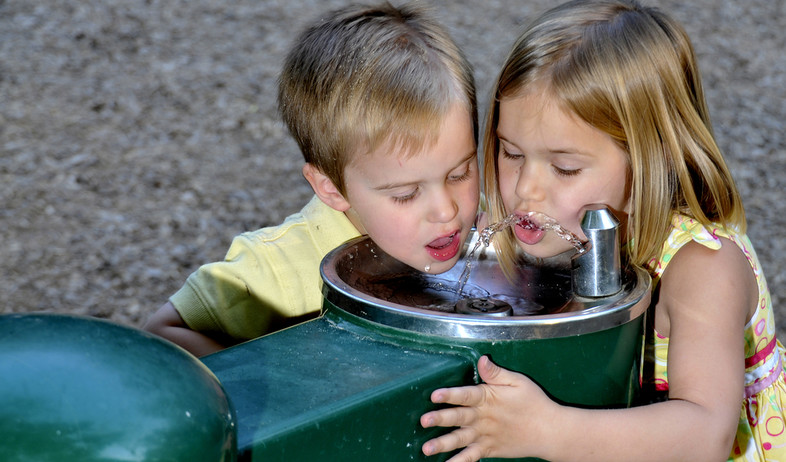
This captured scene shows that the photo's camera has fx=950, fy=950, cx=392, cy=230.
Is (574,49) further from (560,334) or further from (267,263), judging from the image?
(267,263)

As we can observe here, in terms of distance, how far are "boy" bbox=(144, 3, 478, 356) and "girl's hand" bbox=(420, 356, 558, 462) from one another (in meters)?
0.47

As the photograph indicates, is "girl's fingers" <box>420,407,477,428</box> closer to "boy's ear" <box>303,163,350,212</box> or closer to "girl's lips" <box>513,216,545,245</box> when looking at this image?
"girl's lips" <box>513,216,545,245</box>

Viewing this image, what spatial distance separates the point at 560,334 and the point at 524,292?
51 cm

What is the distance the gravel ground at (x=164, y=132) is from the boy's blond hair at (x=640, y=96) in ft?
6.92

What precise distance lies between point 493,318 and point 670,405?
0.37 meters

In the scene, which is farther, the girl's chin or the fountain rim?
the girl's chin

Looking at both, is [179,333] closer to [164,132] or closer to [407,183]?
[407,183]

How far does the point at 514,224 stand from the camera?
5.98 ft

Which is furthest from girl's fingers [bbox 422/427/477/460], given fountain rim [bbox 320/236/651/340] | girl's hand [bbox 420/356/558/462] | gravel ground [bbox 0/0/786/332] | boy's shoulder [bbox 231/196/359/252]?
gravel ground [bbox 0/0/786/332]

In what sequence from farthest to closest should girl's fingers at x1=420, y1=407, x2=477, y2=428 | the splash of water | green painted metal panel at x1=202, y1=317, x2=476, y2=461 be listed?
the splash of water < girl's fingers at x1=420, y1=407, x2=477, y2=428 < green painted metal panel at x1=202, y1=317, x2=476, y2=461

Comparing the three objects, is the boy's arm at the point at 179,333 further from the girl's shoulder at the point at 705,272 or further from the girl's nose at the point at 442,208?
the girl's shoulder at the point at 705,272

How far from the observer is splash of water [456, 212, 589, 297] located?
1.73 meters

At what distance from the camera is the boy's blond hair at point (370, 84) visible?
1743 millimetres

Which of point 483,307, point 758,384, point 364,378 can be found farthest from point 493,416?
point 758,384
